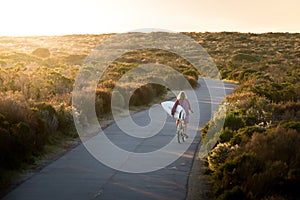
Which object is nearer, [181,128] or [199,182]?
[199,182]

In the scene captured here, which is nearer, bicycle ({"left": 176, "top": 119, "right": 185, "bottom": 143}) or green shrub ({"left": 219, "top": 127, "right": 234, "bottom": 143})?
green shrub ({"left": 219, "top": 127, "right": 234, "bottom": 143})

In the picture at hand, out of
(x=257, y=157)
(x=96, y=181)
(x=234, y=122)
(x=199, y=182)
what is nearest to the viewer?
(x=257, y=157)

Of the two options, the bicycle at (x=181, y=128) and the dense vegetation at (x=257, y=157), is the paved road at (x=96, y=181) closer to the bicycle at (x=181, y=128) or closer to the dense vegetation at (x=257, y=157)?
the dense vegetation at (x=257, y=157)

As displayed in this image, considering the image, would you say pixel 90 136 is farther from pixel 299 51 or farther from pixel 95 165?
pixel 299 51

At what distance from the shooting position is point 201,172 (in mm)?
10773

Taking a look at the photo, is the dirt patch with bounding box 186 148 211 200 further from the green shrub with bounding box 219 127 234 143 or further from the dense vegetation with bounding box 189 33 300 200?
the green shrub with bounding box 219 127 234 143

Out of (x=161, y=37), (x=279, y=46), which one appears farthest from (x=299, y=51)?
(x=161, y=37)

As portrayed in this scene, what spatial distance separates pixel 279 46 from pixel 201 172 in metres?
81.9

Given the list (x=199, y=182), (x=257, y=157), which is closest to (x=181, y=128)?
(x=199, y=182)

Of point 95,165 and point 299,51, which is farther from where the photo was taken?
point 299,51

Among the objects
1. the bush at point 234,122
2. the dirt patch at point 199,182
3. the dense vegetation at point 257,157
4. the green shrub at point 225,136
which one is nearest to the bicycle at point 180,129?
the dense vegetation at point 257,157

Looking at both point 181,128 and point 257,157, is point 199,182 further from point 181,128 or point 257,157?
point 181,128

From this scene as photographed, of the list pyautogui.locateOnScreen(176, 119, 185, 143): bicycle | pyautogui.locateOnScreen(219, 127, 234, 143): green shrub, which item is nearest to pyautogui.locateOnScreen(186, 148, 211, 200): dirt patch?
pyautogui.locateOnScreen(219, 127, 234, 143): green shrub

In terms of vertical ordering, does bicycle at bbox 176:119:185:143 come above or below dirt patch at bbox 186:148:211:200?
above
